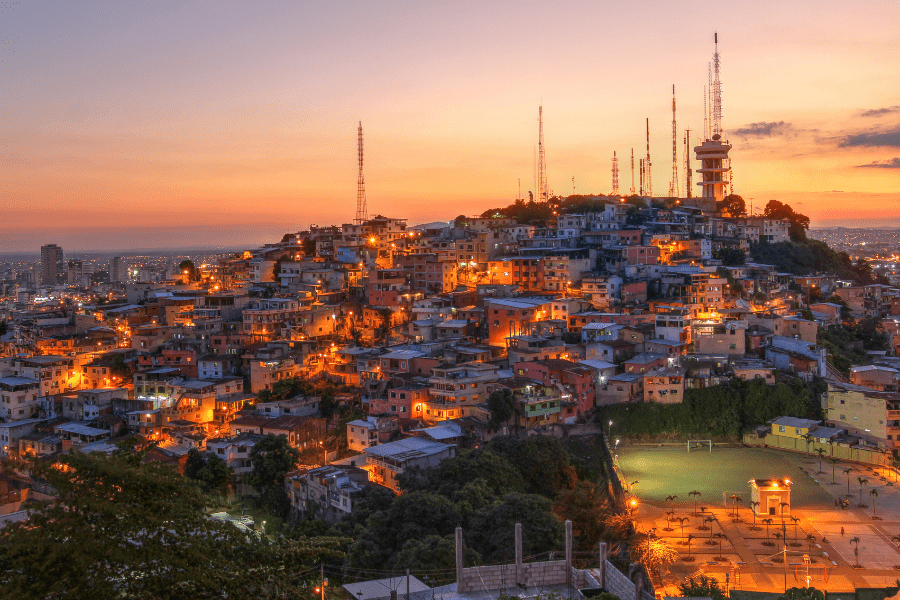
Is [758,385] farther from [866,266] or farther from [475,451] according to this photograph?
[866,266]

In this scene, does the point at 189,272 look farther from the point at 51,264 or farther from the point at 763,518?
the point at 51,264

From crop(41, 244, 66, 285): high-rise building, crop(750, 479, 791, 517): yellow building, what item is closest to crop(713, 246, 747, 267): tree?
crop(750, 479, 791, 517): yellow building

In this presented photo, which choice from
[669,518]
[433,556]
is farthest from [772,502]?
[433,556]

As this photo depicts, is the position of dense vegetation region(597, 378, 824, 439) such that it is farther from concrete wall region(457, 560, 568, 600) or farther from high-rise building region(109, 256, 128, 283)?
high-rise building region(109, 256, 128, 283)

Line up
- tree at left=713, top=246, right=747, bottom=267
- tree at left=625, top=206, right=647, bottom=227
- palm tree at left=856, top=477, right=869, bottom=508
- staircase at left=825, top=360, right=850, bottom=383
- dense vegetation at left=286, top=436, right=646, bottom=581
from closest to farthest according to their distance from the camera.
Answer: dense vegetation at left=286, top=436, right=646, bottom=581 < palm tree at left=856, top=477, right=869, bottom=508 < staircase at left=825, top=360, right=850, bottom=383 < tree at left=713, top=246, right=747, bottom=267 < tree at left=625, top=206, right=647, bottom=227

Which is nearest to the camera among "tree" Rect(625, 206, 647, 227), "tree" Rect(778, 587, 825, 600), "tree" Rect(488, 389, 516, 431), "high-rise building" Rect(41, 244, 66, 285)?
"tree" Rect(778, 587, 825, 600)

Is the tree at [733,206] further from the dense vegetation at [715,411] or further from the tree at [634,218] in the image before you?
the dense vegetation at [715,411]

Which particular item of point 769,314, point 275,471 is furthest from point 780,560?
point 769,314
